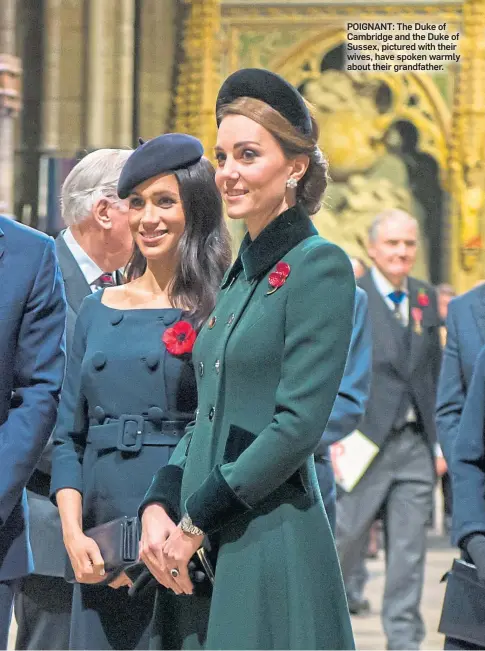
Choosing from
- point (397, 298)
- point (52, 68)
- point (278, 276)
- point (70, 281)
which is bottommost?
point (397, 298)

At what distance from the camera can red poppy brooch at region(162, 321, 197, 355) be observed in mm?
3414

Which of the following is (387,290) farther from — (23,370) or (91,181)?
(23,370)

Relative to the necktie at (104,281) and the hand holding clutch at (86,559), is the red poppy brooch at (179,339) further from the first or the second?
the necktie at (104,281)

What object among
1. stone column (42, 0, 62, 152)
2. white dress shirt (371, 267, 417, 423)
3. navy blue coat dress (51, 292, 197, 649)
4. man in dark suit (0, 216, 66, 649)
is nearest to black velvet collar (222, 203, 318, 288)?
man in dark suit (0, 216, 66, 649)

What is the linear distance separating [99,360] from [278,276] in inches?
33.3

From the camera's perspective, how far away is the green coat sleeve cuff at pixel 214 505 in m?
2.61

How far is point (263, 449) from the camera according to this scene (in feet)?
8.53

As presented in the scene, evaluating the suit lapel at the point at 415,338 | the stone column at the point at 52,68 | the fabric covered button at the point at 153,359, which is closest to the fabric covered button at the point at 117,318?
the fabric covered button at the point at 153,359

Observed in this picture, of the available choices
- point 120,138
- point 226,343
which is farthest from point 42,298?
point 120,138

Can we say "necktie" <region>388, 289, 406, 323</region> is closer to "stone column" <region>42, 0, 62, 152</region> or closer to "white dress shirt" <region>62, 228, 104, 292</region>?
"white dress shirt" <region>62, 228, 104, 292</region>

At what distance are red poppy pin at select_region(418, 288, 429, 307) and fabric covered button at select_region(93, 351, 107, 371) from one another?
3.44 m

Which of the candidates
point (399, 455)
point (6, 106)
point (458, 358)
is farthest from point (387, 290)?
point (6, 106)

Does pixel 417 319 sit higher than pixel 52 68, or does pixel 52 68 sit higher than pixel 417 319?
pixel 52 68

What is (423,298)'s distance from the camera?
678cm
